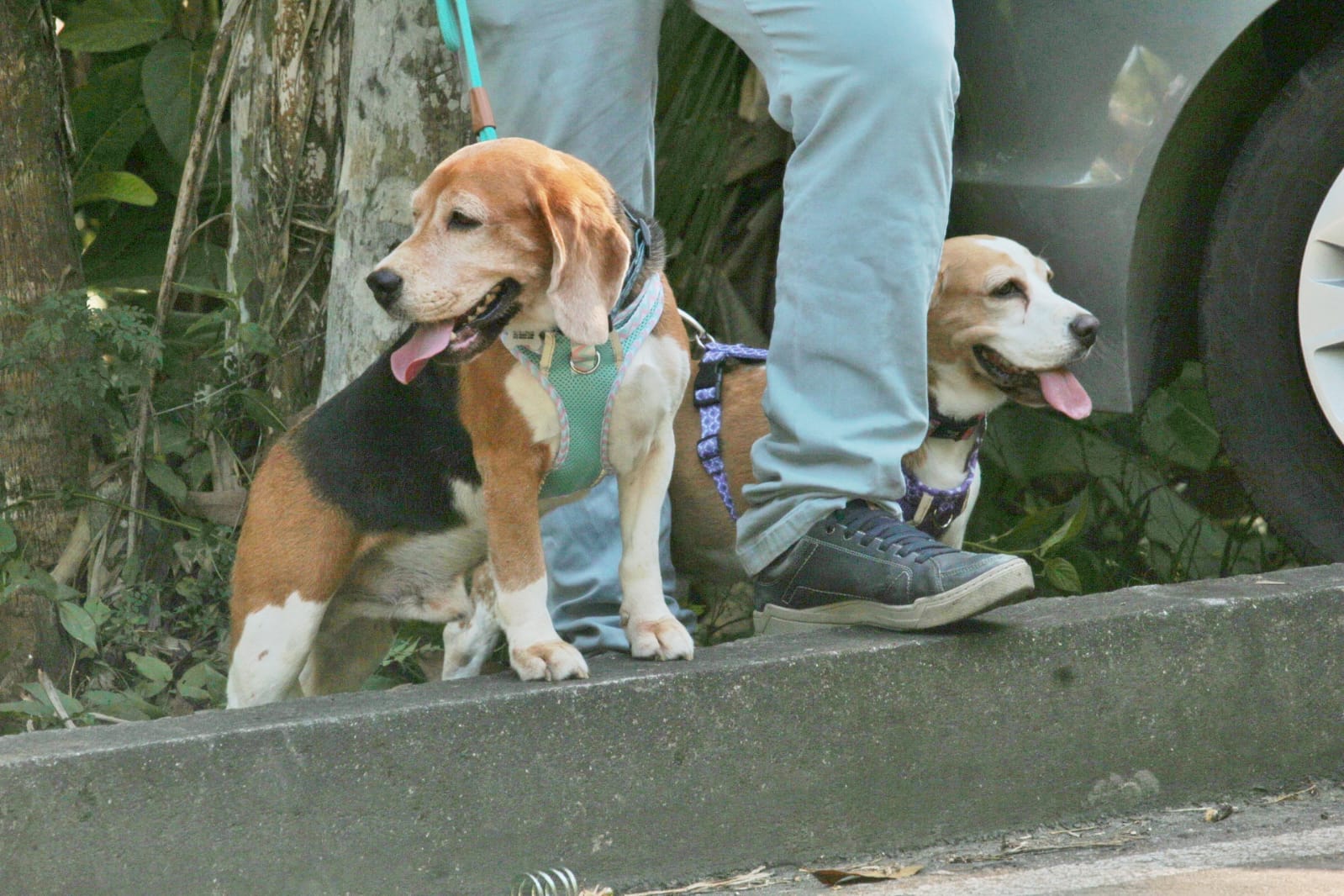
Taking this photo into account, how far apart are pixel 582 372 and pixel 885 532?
0.53 meters

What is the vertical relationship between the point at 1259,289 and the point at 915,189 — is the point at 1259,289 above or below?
below

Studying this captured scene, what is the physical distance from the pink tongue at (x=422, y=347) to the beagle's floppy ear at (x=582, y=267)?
162mm

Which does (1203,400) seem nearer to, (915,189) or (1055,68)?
(1055,68)

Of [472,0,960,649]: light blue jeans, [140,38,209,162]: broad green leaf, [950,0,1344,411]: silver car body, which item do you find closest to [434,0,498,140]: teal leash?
[472,0,960,649]: light blue jeans

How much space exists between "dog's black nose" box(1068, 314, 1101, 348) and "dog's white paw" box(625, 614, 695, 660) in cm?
113

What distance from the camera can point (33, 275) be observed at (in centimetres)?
344

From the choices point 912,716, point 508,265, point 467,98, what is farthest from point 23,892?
point 467,98

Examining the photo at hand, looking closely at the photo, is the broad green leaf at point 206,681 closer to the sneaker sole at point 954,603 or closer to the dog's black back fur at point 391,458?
the dog's black back fur at point 391,458

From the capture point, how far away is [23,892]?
74.9 inches

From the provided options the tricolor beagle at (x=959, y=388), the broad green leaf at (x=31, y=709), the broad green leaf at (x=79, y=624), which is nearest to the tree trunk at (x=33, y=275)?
the broad green leaf at (x=79, y=624)

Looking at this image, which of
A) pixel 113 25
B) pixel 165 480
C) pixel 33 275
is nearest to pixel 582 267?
pixel 165 480

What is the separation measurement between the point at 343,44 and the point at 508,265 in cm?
139

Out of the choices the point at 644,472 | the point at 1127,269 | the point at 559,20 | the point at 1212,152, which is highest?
the point at 559,20

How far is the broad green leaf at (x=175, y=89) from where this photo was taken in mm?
4129
